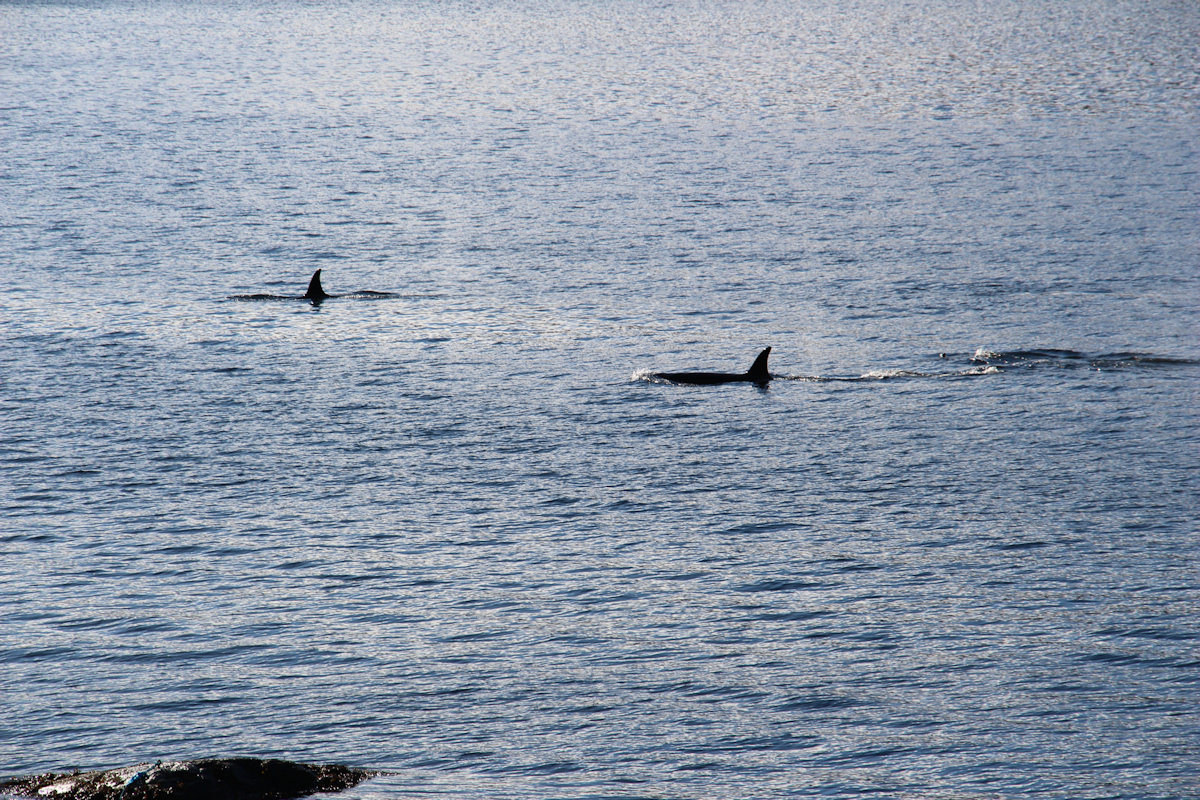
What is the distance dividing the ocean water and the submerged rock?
22.9 inches

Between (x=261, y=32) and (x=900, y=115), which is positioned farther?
(x=261, y=32)

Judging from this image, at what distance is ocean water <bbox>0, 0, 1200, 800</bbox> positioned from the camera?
16047 millimetres

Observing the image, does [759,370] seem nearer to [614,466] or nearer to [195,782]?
[614,466]

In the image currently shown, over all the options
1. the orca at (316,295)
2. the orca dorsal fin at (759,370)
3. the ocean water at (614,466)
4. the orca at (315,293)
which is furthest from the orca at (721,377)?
the orca at (315,293)

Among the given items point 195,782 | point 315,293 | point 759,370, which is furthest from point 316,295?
point 195,782

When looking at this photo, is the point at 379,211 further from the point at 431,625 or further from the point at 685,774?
the point at 685,774

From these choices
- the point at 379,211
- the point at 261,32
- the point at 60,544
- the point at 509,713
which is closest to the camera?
the point at 509,713

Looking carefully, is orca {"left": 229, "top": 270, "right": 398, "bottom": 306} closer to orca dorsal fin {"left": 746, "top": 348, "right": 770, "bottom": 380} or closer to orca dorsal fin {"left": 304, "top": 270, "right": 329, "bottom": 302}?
orca dorsal fin {"left": 304, "top": 270, "right": 329, "bottom": 302}

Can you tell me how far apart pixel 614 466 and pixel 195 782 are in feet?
39.5

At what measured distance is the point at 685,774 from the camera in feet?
48.9

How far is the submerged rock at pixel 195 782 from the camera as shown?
44.9 feet

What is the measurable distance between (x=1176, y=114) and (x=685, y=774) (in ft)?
192

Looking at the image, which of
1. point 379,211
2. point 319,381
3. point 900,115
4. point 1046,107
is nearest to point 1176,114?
point 1046,107

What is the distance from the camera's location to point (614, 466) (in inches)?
971
